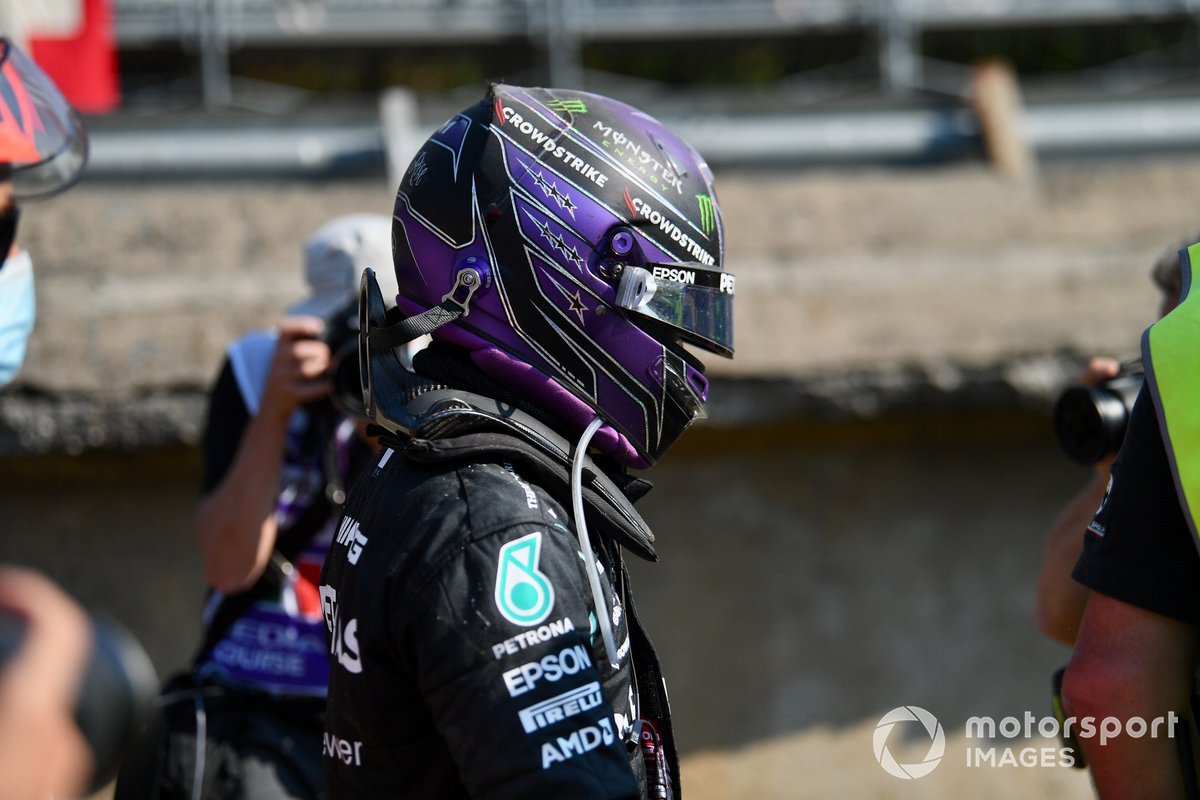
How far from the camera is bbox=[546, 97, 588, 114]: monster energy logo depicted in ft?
5.78

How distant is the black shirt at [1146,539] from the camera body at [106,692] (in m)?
1.32

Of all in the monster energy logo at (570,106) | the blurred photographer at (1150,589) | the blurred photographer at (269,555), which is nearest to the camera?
the blurred photographer at (1150,589)

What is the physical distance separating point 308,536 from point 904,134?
10.4ft

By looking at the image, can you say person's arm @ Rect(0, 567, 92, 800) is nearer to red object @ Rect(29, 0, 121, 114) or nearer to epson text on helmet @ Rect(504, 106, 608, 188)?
epson text on helmet @ Rect(504, 106, 608, 188)

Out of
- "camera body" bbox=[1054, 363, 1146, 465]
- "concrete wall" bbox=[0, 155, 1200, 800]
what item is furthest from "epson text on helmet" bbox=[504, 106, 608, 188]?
"concrete wall" bbox=[0, 155, 1200, 800]

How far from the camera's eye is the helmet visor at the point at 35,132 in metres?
2.47

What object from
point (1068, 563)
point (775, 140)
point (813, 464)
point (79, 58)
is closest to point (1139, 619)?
point (1068, 563)

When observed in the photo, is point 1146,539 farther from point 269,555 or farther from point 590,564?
point 269,555

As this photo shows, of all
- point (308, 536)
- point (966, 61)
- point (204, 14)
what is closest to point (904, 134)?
point (308, 536)

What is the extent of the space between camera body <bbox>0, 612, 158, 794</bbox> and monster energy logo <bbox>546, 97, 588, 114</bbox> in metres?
0.97

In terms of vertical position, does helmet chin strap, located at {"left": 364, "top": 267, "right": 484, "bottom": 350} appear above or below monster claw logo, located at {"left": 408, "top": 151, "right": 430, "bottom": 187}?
below

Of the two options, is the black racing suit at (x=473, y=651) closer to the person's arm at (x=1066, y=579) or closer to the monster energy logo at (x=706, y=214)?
the monster energy logo at (x=706, y=214)

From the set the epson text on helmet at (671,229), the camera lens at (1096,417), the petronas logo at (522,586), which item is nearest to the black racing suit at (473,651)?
the petronas logo at (522,586)

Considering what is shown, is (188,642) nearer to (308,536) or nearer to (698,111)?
(308,536)
